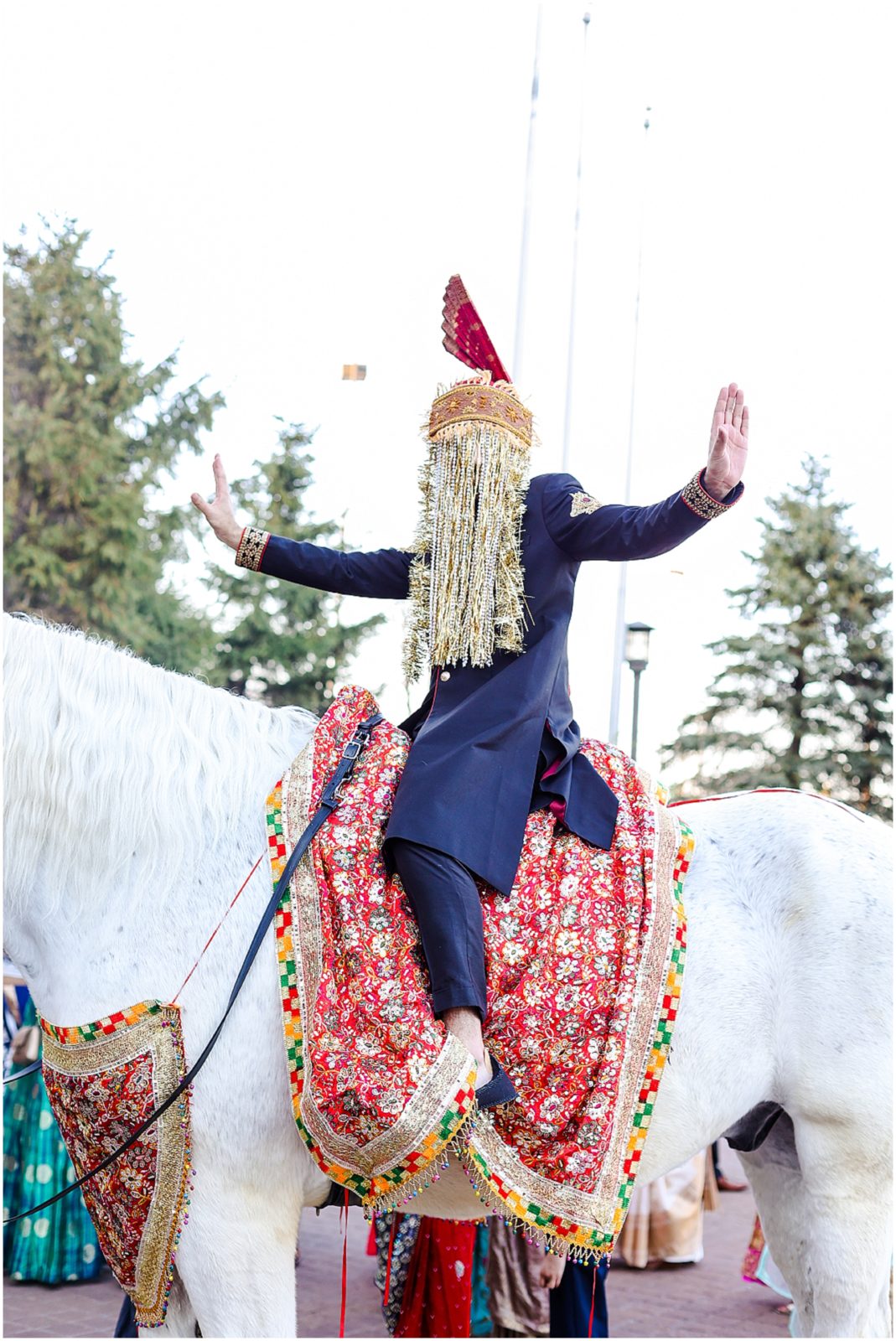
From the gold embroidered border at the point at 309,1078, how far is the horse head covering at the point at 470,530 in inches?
23.5

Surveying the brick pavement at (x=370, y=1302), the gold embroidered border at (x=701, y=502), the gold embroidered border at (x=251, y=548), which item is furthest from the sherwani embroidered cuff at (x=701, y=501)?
the brick pavement at (x=370, y=1302)

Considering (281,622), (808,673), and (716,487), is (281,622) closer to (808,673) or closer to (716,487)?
(808,673)

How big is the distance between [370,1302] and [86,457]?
14.7 metres

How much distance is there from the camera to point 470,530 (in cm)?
309

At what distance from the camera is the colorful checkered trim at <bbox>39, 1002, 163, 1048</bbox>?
265 cm

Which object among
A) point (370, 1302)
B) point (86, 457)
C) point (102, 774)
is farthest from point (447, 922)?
point (86, 457)

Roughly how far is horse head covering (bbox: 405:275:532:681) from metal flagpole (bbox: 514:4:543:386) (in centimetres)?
730

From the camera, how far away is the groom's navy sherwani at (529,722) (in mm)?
2770

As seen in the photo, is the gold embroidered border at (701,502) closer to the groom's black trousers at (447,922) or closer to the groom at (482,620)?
the groom at (482,620)

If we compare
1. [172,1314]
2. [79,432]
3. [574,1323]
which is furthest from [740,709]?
[172,1314]

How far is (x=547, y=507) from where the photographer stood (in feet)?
10.1

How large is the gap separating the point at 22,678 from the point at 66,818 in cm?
37

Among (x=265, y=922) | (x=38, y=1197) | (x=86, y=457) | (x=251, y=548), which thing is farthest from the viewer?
(x=86, y=457)

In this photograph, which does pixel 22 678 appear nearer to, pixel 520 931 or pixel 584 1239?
pixel 520 931
